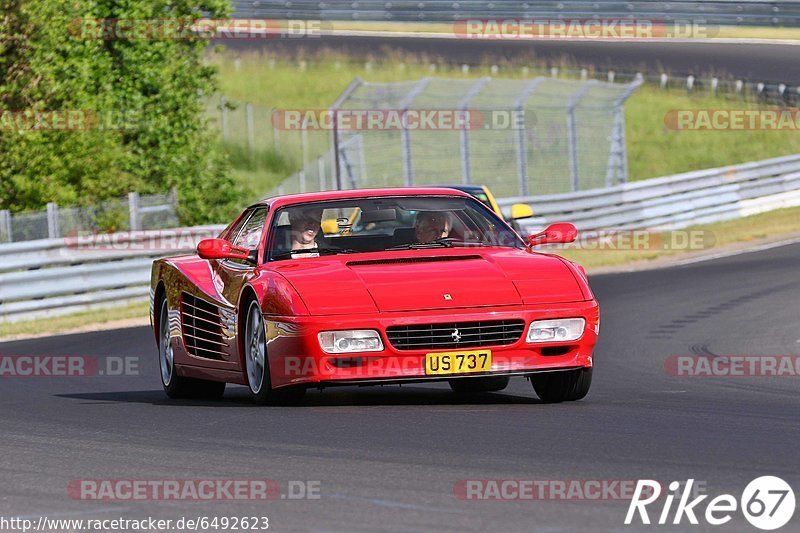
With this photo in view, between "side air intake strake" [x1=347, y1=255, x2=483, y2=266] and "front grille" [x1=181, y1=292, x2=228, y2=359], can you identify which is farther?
"front grille" [x1=181, y1=292, x2=228, y2=359]

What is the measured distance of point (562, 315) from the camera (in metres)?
9.34

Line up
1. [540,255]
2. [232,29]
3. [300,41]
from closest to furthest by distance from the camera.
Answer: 1. [540,255]
2. [232,29]
3. [300,41]

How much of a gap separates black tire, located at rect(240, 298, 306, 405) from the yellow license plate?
0.82 meters

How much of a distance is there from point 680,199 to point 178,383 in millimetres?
20159

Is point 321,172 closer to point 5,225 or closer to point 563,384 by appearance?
point 5,225

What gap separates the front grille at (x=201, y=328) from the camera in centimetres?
1050

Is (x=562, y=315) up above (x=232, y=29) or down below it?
above

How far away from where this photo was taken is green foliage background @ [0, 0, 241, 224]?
26.1 meters

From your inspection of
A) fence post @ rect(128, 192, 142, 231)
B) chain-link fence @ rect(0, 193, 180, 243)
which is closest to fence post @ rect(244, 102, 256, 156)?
chain-link fence @ rect(0, 193, 180, 243)

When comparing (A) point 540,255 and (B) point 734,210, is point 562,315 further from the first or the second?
(B) point 734,210

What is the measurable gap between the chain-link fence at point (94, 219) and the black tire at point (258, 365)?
40.0 ft

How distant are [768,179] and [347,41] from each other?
2214 centimetres

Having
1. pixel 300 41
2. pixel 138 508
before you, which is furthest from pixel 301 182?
pixel 138 508

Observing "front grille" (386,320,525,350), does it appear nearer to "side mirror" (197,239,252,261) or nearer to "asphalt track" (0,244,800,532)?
"asphalt track" (0,244,800,532)
